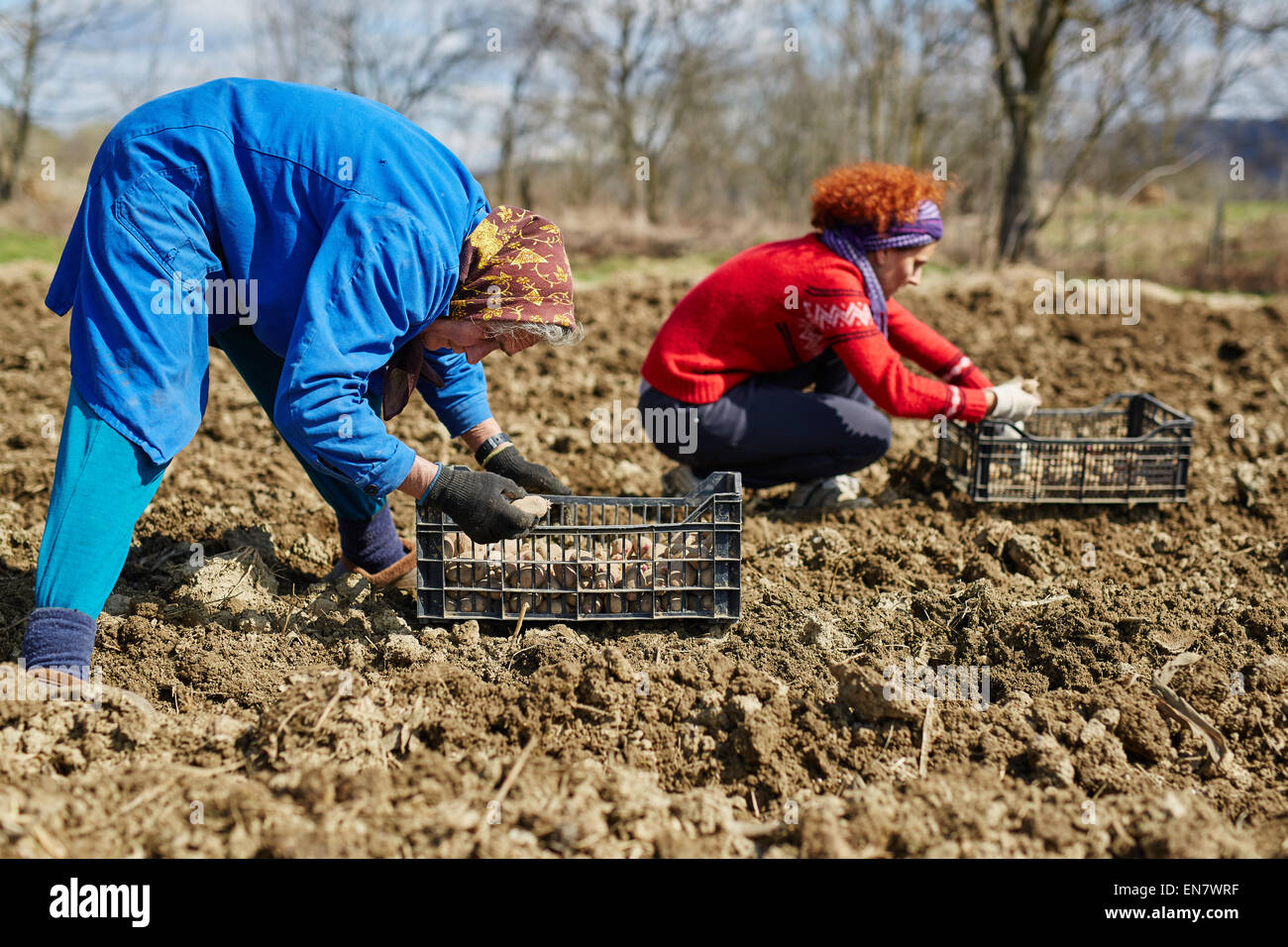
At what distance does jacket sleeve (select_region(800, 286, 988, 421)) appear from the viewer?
370 centimetres

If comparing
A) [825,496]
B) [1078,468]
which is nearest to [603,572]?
[825,496]

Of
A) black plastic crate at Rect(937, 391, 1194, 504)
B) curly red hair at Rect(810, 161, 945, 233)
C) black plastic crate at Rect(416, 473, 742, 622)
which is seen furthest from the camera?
black plastic crate at Rect(937, 391, 1194, 504)

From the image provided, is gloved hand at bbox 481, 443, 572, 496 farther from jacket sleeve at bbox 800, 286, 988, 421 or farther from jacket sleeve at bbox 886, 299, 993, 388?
jacket sleeve at bbox 886, 299, 993, 388

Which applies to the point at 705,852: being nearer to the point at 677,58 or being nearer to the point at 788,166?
the point at 677,58

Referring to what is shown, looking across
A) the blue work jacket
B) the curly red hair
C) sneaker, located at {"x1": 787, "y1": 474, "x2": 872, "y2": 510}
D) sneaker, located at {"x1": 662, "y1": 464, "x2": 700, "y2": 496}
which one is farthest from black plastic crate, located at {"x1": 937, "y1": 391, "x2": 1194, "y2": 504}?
the blue work jacket

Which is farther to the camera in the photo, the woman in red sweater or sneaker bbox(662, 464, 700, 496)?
sneaker bbox(662, 464, 700, 496)

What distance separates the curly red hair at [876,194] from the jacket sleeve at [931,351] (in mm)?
454

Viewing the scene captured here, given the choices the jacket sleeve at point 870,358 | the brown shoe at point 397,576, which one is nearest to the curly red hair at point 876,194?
the jacket sleeve at point 870,358

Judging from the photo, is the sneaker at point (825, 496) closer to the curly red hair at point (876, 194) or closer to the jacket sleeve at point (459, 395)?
the curly red hair at point (876, 194)

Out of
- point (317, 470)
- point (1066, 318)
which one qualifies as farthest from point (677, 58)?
point (317, 470)

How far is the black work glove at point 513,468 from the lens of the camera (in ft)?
10.2

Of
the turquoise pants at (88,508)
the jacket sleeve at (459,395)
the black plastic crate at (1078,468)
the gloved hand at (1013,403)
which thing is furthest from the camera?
the black plastic crate at (1078,468)

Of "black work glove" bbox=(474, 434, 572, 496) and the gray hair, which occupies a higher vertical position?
the gray hair

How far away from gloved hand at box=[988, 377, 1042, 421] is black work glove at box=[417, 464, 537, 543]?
210cm
